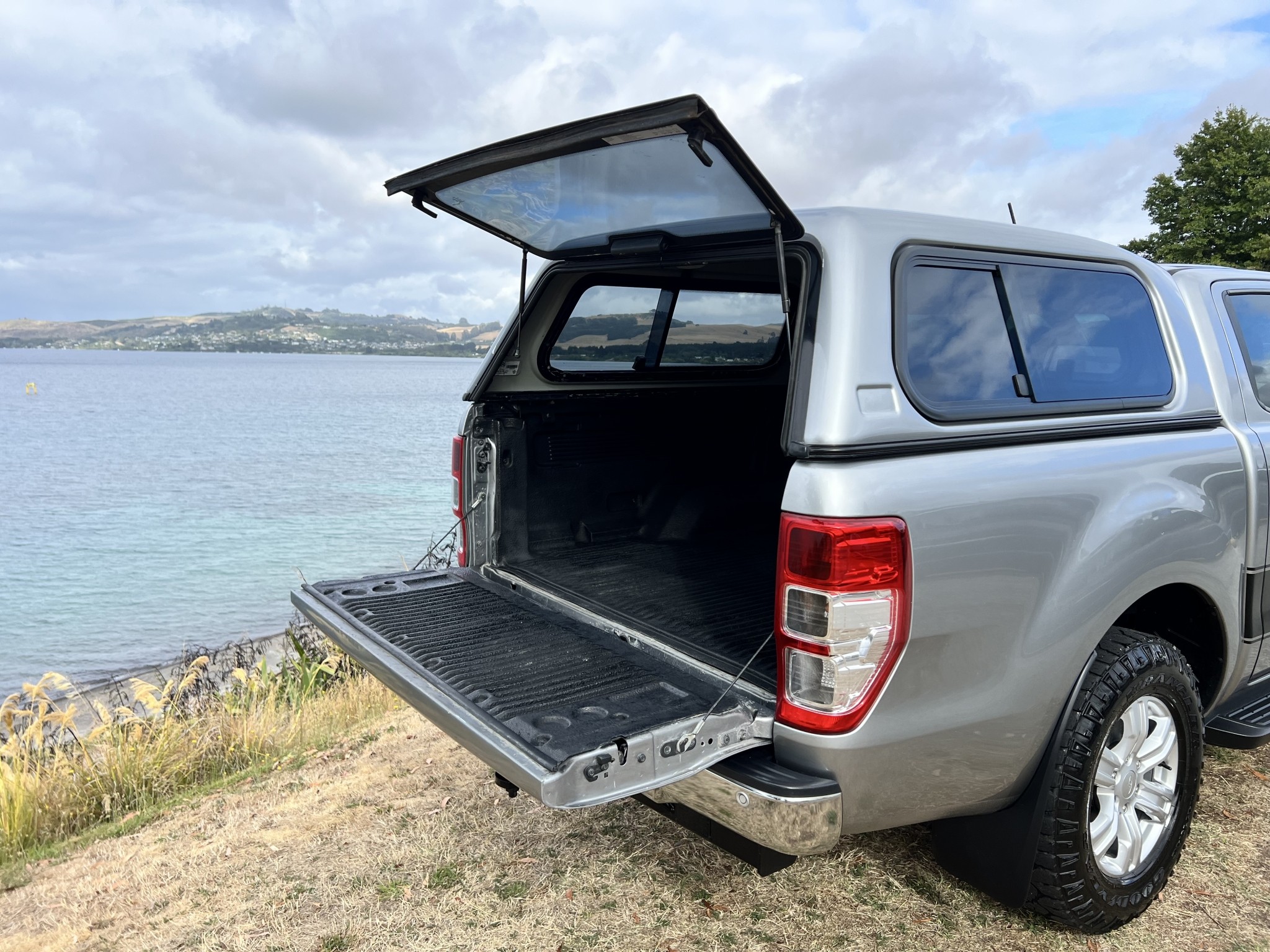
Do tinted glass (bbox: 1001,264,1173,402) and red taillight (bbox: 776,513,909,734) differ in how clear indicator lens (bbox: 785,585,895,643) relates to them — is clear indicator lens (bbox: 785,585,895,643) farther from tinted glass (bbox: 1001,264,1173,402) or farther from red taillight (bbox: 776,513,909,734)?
tinted glass (bbox: 1001,264,1173,402)

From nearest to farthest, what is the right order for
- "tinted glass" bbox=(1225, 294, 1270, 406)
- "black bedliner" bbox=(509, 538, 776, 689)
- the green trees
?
"black bedliner" bbox=(509, 538, 776, 689)
"tinted glass" bbox=(1225, 294, 1270, 406)
the green trees

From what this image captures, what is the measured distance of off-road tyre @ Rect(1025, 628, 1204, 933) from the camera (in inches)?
101

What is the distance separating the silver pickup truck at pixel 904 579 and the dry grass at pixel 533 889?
27 cm

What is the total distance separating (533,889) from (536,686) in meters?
0.88

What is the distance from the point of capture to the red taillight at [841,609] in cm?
213

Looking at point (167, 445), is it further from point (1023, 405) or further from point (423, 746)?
point (1023, 405)

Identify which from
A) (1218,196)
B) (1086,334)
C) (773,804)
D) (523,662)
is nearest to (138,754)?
(523,662)

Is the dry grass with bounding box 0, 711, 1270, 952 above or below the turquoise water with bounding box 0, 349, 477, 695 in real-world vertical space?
above

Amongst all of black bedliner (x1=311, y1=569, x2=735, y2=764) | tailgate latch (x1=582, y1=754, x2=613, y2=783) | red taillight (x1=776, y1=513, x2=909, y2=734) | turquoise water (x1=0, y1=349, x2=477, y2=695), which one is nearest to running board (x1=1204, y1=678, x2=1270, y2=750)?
red taillight (x1=776, y1=513, x2=909, y2=734)

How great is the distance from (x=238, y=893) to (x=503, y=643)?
1333 mm

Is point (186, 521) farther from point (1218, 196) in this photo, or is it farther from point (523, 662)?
point (1218, 196)

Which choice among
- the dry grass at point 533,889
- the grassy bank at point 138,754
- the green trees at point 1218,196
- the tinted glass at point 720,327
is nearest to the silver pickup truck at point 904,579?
the dry grass at point 533,889

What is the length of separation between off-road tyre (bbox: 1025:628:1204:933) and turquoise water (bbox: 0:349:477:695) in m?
9.85

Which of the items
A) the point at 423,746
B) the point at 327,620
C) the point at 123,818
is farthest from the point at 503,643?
the point at 123,818
